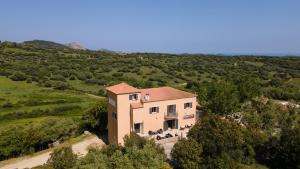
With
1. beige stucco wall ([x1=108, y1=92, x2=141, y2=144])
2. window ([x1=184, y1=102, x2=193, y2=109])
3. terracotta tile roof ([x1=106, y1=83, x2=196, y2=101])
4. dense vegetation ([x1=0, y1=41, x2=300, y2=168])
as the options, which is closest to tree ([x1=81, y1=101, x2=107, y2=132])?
dense vegetation ([x1=0, y1=41, x2=300, y2=168])

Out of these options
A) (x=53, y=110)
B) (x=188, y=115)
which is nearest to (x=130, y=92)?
(x=188, y=115)

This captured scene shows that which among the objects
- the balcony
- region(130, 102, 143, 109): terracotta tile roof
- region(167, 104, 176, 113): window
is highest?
region(130, 102, 143, 109): terracotta tile roof

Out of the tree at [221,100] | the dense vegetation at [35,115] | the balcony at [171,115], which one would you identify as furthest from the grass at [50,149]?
the tree at [221,100]

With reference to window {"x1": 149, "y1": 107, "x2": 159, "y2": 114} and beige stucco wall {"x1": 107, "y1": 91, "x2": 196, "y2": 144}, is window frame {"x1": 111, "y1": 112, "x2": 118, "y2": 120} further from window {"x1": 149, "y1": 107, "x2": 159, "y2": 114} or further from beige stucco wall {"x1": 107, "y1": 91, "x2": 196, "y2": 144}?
window {"x1": 149, "y1": 107, "x2": 159, "y2": 114}

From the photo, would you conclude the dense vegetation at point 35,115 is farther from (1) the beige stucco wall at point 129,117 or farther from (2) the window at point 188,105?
(2) the window at point 188,105

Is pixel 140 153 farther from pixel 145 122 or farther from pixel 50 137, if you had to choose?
pixel 50 137
